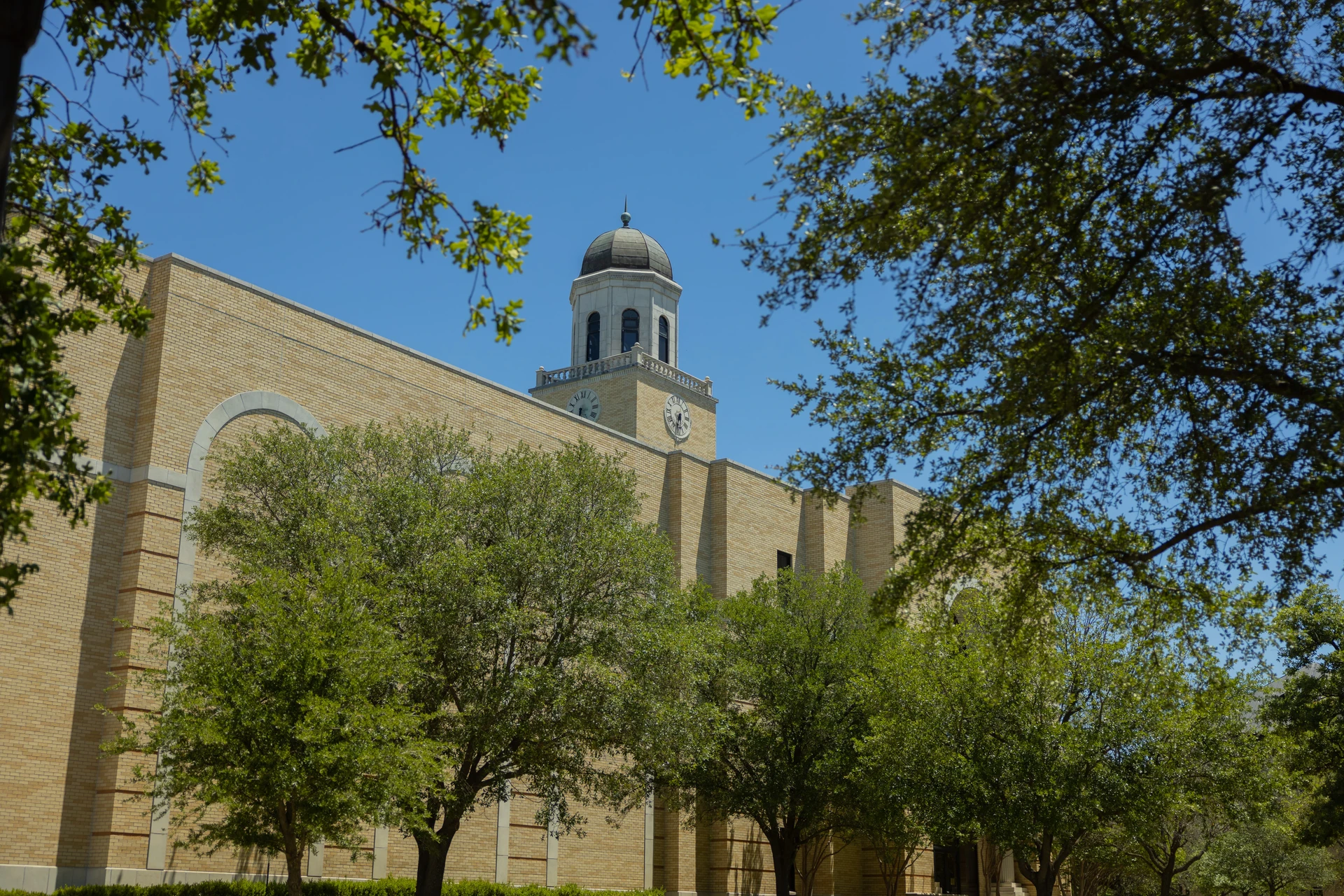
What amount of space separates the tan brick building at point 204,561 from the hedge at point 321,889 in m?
0.55

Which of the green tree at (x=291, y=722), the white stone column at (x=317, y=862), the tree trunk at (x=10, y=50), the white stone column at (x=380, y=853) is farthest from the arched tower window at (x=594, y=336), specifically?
the tree trunk at (x=10, y=50)

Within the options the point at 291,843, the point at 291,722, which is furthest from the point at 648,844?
the point at 291,722

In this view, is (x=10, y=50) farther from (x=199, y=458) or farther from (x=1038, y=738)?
(x=1038, y=738)

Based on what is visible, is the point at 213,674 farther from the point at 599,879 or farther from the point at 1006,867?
the point at 1006,867

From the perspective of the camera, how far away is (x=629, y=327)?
54.2m

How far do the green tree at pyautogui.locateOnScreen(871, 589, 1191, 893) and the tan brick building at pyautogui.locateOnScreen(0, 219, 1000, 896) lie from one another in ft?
15.1

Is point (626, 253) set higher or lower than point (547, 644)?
higher

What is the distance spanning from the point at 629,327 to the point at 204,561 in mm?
30563

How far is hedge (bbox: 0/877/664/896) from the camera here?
22016 mm

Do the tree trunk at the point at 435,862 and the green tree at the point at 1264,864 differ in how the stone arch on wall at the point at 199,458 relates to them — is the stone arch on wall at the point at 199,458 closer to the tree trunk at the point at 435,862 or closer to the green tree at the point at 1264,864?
the tree trunk at the point at 435,862

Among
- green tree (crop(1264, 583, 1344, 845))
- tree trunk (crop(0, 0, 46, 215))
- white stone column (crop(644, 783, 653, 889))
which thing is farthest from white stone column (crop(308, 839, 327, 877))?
tree trunk (crop(0, 0, 46, 215))

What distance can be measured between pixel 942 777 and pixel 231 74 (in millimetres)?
20335

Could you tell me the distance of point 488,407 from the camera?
3384 cm

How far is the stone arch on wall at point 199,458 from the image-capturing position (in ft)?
76.6
